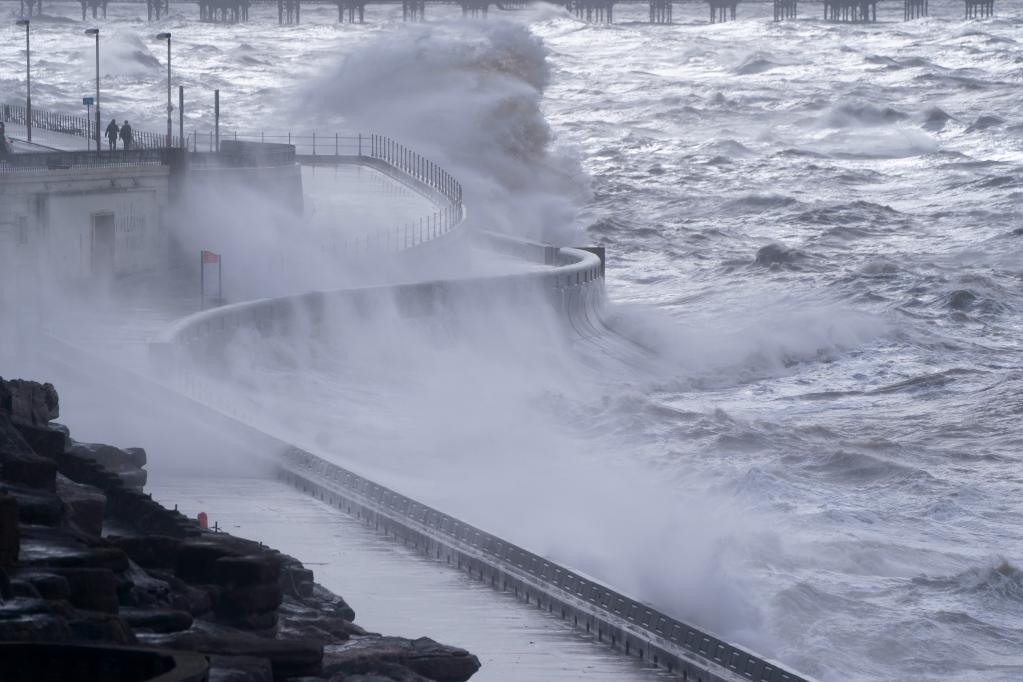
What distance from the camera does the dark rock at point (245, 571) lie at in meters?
8.55

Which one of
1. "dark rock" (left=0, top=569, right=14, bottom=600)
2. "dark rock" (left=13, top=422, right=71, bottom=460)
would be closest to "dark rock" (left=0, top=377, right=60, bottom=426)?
"dark rock" (left=13, top=422, right=71, bottom=460)

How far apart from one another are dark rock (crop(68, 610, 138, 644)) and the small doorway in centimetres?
1864

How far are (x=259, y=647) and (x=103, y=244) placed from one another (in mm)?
18371

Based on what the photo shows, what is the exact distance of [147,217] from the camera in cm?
2680

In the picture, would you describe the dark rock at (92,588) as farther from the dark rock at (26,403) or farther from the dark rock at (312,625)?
the dark rock at (26,403)

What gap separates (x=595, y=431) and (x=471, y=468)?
380 cm

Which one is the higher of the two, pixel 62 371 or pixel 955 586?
pixel 62 371

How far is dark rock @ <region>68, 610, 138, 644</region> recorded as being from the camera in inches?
269

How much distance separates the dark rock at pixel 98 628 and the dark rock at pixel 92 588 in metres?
0.45

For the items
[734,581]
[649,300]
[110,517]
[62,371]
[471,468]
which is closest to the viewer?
[110,517]

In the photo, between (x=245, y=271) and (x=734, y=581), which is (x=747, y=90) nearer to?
(x=245, y=271)

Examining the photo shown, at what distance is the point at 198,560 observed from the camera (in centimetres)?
892

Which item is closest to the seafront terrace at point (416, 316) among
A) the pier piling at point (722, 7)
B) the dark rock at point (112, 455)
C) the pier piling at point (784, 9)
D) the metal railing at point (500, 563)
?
the metal railing at point (500, 563)

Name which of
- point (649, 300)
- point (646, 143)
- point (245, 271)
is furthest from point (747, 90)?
point (245, 271)
